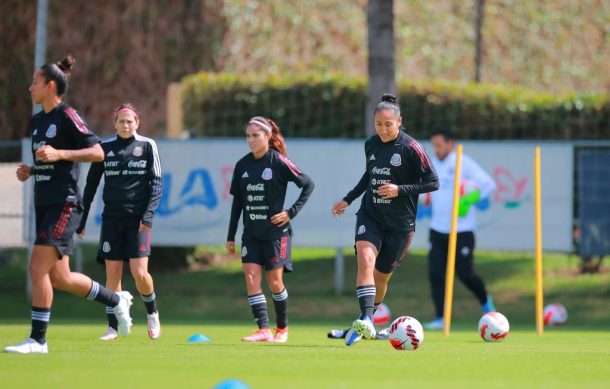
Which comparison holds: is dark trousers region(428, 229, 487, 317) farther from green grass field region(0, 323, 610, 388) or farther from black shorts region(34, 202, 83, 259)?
black shorts region(34, 202, 83, 259)

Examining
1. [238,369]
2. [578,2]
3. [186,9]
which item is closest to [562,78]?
[578,2]

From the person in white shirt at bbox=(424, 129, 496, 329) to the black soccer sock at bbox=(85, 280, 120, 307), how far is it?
5.42 meters

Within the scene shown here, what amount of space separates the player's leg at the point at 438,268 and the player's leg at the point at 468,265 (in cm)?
17

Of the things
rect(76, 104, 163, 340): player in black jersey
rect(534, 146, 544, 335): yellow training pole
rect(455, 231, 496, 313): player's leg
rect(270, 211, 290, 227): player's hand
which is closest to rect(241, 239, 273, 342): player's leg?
rect(270, 211, 290, 227): player's hand

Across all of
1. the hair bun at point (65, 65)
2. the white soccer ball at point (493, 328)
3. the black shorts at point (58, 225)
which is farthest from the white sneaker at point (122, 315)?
the white soccer ball at point (493, 328)

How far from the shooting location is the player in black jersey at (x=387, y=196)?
11703 mm

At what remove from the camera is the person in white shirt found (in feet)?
52.5

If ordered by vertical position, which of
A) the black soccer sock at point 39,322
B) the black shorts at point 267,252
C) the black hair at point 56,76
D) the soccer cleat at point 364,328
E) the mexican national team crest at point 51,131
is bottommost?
the soccer cleat at point 364,328

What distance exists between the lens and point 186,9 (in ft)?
85.7

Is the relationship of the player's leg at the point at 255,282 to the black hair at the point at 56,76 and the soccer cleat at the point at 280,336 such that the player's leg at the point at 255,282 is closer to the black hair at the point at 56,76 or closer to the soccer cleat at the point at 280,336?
the soccer cleat at the point at 280,336

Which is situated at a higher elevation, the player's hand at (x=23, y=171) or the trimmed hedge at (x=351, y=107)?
the trimmed hedge at (x=351, y=107)

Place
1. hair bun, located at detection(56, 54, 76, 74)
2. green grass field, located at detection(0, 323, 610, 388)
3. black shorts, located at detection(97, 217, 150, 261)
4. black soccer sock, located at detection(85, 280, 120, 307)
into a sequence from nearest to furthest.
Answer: green grass field, located at detection(0, 323, 610, 388), hair bun, located at detection(56, 54, 76, 74), black soccer sock, located at detection(85, 280, 120, 307), black shorts, located at detection(97, 217, 150, 261)

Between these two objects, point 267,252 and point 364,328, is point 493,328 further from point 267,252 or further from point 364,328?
point 267,252

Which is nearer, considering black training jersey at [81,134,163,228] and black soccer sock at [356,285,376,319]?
black soccer sock at [356,285,376,319]
